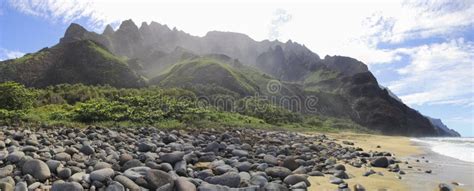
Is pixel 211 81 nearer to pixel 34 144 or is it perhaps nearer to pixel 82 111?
pixel 82 111

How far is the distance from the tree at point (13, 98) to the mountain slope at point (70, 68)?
184ft

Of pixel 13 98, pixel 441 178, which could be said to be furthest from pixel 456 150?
pixel 13 98

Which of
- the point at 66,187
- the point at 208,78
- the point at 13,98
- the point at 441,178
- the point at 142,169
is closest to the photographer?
the point at 66,187

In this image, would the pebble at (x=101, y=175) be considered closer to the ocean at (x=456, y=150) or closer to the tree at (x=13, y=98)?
the ocean at (x=456, y=150)

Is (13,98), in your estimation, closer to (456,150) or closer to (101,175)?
(101,175)

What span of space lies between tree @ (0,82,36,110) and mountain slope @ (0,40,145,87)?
56059 mm

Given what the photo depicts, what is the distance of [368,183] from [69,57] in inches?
3495

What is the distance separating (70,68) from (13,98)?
67347 mm

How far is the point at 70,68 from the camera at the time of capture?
87000 millimetres

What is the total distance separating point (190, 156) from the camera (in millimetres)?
12172

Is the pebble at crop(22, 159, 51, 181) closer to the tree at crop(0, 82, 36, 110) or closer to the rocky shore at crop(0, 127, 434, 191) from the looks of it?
the rocky shore at crop(0, 127, 434, 191)

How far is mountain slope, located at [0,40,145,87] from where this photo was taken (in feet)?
262

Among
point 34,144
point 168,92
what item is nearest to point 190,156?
point 34,144

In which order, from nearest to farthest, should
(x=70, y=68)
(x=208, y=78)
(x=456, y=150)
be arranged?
(x=456, y=150)
(x=70, y=68)
(x=208, y=78)
